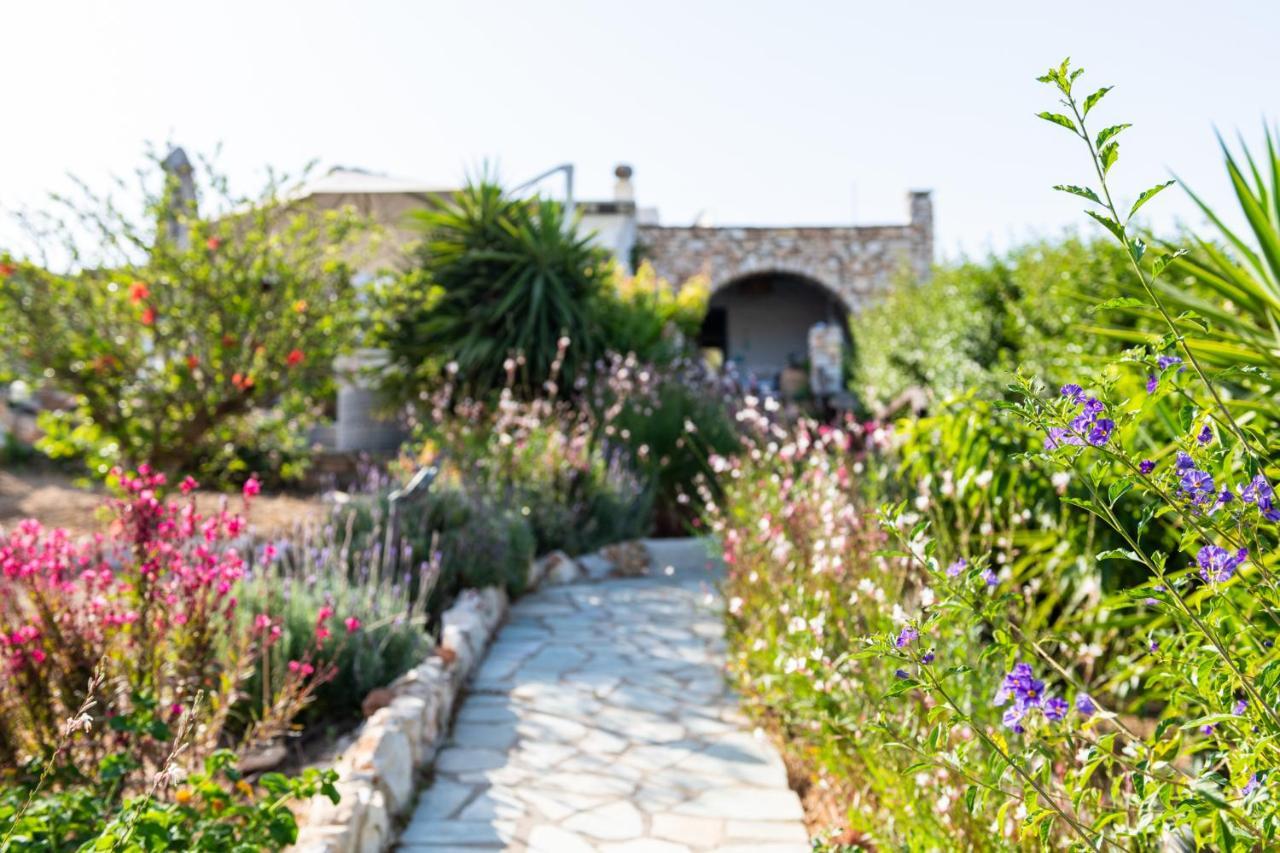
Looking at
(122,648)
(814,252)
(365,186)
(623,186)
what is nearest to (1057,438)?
(122,648)

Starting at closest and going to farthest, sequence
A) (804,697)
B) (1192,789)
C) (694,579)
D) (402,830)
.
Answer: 1. (1192,789)
2. (402,830)
3. (804,697)
4. (694,579)

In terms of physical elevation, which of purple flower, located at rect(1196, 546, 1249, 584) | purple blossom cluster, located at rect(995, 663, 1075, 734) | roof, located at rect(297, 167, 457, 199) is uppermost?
roof, located at rect(297, 167, 457, 199)

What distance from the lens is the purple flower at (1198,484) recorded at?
1467mm

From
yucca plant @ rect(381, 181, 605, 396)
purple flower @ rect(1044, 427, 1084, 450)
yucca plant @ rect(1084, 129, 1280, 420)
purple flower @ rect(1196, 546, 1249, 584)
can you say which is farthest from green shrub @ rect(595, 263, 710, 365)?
purple flower @ rect(1196, 546, 1249, 584)

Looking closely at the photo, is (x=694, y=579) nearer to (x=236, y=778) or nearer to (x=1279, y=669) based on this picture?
(x=236, y=778)

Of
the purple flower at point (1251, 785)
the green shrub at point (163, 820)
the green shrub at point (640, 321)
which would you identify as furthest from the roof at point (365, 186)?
the purple flower at point (1251, 785)

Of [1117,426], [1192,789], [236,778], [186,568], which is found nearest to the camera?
[1192,789]

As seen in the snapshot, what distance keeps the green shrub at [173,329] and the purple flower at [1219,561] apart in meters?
5.93

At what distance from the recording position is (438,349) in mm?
9422

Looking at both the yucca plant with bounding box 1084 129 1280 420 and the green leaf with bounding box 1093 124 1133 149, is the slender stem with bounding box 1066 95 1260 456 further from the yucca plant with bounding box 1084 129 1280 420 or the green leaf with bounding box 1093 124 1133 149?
the yucca plant with bounding box 1084 129 1280 420

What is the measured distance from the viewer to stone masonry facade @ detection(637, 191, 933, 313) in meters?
18.1

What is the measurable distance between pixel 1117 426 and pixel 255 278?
6.18m

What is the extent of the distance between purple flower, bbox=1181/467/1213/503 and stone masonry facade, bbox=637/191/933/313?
55.1 feet

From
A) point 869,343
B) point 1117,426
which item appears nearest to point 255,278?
point 1117,426
